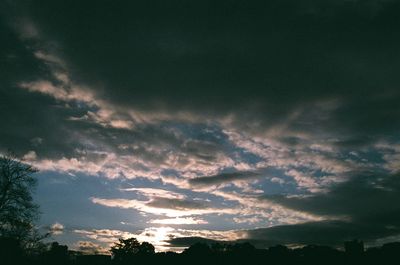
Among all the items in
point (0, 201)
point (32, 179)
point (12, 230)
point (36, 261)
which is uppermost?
point (32, 179)

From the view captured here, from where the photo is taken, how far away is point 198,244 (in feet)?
338

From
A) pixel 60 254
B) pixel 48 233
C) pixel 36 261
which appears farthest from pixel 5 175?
pixel 60 254

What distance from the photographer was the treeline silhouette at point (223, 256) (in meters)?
41.3

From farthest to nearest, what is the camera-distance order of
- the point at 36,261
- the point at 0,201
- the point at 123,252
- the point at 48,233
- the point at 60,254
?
the point at 123,252 < the point at 60,254 < the point at 36,261 < the point at 48,233 < the point at 0,201

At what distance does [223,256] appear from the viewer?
91.6 meters

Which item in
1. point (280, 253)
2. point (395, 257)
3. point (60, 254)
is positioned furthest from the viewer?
point (280, 253)

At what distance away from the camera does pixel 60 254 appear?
70.4m

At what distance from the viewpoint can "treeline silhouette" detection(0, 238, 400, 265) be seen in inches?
1626

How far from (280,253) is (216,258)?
1820 centimetres

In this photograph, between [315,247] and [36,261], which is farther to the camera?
[315,247]

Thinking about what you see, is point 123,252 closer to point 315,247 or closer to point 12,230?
point 315,247

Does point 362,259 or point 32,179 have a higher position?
point 32,179

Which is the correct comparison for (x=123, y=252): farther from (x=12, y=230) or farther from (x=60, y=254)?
(x=12, y=230)

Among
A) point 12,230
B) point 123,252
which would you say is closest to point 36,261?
point 12,230
